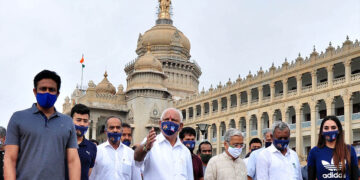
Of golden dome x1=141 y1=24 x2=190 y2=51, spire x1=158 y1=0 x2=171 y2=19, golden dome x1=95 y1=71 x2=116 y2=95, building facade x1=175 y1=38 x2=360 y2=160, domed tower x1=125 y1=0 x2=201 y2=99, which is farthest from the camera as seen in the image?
spire x1=158 y1=0 x2=171 y2=19

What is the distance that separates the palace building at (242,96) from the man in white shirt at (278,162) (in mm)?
27352

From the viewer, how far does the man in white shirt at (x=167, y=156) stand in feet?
21.0

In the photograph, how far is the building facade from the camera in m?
35.6

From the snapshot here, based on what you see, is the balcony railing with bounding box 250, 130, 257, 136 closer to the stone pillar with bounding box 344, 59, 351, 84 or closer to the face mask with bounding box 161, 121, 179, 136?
the stone pillar with bounding box 344, 59, 351, 84

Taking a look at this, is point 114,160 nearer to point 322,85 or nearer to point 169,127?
point 169,127

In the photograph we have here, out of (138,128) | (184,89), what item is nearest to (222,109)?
(138,128)

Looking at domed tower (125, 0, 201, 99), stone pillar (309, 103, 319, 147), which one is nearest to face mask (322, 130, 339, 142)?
stone pillar (309, 103, 319, 147)

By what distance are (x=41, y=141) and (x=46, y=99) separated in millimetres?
401

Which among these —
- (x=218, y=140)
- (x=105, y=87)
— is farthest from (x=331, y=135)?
(x=105, y=87)

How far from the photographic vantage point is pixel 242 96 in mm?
48719

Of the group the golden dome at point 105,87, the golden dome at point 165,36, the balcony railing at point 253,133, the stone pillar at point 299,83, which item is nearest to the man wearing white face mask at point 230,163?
the stone pillar at point 299,83

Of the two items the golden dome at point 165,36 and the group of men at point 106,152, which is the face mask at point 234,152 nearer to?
the group of men at point 106,152

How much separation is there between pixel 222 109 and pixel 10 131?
4558 cm

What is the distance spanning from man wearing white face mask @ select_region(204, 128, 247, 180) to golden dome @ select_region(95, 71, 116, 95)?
5872 cm
